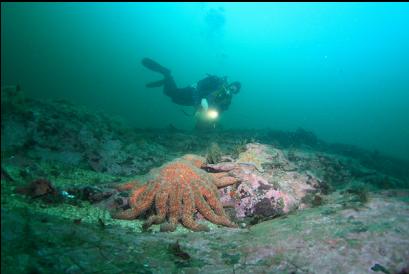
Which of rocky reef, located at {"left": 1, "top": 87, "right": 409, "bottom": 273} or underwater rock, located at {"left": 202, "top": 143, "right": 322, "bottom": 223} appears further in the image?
underwater rock, located at {"left": 202, "top": 143, "right": 322, "bottom": 223}

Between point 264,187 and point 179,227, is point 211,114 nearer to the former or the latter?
point 264,187

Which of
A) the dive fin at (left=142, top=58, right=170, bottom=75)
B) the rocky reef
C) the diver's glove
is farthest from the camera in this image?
the dive fin at (left=142, top=58, right=170, bottom=75)

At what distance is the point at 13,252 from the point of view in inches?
97.1

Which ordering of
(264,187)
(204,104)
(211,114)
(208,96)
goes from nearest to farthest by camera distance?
(264,187)
(204,104)
(208,96)
(211,114)

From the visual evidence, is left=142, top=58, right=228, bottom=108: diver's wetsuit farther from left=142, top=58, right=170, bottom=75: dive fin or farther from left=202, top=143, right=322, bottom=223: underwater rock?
left=202, top=143, right=322, bottom=223: underwater rock

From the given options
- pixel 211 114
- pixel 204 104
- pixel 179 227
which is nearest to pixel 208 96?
pixel 211 114

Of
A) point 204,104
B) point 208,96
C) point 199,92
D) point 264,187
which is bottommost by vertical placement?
point 264,187

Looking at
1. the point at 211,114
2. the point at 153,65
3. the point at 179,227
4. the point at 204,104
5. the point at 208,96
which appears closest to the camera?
the point at 179,227

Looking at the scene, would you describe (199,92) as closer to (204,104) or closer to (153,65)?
(204,104)

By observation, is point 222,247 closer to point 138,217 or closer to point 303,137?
point 138,217

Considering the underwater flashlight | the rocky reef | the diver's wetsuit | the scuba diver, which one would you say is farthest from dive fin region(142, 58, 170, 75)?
the rocky reef

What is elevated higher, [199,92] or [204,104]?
[199,92]

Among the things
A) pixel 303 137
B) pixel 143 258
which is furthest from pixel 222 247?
pixel 303 137

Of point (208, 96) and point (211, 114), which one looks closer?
point (208, 96)
